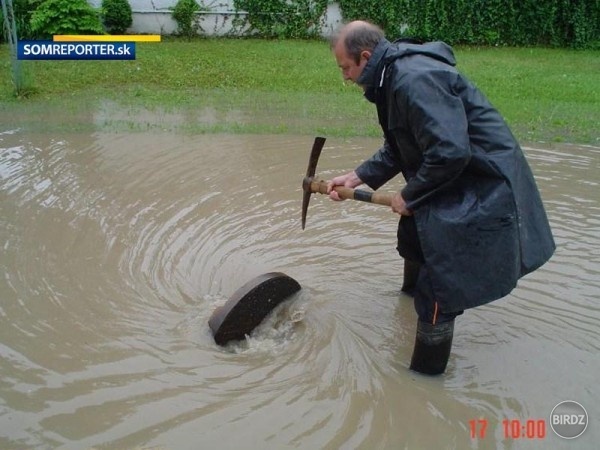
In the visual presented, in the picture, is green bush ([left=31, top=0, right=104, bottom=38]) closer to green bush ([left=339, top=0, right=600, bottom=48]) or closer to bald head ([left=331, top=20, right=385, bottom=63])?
green bush ([left=339, top=0, right=600, bottom=48])

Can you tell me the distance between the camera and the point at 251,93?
10680 mm

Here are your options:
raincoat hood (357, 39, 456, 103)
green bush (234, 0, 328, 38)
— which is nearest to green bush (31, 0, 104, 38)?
green bush (234, 0, 328, 38)

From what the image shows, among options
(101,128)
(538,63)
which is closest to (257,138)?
(101,128)

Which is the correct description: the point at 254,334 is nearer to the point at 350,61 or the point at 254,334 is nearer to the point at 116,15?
the point at 350,61

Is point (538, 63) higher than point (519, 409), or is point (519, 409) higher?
point (538, 63)

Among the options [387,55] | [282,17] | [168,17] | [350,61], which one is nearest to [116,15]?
[168,17]

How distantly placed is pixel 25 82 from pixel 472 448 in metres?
9.28

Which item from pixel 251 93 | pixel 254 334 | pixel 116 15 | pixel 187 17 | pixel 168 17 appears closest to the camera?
pixel 254 334

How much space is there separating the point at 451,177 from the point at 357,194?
2.40 feet

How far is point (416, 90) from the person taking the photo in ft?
9.86

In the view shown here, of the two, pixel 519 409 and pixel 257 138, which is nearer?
pixel 519 409

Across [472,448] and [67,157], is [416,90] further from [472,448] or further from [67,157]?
[67,157]

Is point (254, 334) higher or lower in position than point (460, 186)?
lower
